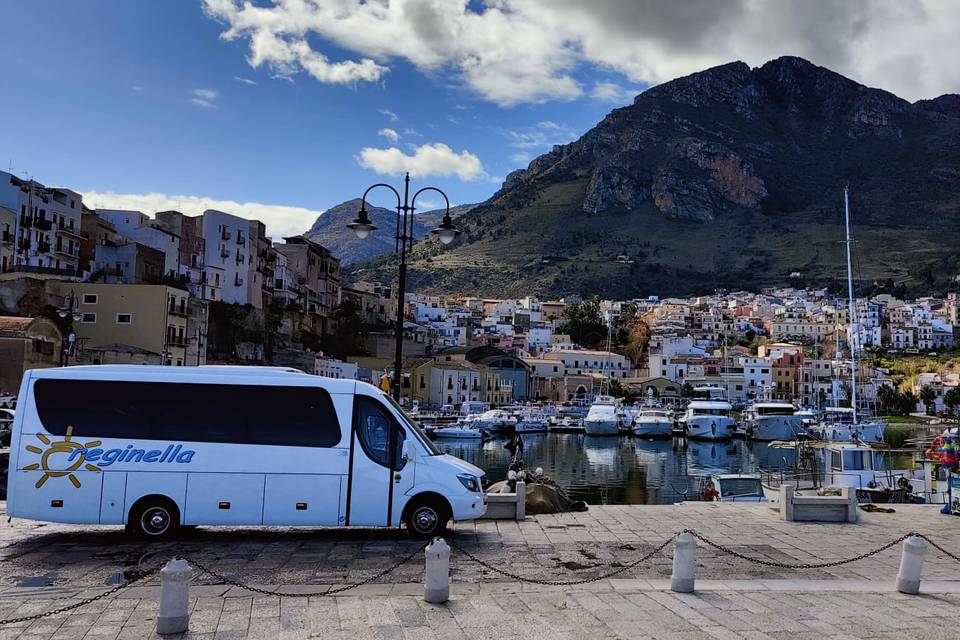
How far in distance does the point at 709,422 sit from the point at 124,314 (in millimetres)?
55146

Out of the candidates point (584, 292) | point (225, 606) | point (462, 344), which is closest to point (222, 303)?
point (462, 344)

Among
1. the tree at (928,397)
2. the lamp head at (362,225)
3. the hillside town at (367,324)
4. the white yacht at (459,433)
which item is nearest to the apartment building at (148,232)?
the hillside town at (367,324)

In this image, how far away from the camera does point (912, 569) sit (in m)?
9.68

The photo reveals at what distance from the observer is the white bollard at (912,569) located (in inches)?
381

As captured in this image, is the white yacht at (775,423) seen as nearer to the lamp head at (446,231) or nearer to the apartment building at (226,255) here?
the apartment building at (226,255)

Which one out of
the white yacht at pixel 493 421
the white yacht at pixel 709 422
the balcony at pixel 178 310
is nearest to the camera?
the balcony at pixel 178 310

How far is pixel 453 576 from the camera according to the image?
32.9ft

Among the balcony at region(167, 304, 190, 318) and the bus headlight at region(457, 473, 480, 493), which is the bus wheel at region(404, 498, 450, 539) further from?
the balcony at region(167, 304, 190, 318)

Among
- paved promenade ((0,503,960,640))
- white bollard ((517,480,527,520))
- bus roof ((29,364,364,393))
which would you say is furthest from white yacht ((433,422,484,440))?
bus roof ((29,364,364,393))

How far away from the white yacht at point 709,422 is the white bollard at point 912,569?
69043 mm

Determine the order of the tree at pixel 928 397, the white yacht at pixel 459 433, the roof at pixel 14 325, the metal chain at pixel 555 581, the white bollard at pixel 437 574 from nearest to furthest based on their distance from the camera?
the white bollard at pixel 437 574, the metal chain at pixel 555 581, the roof at pixel 14 325, the white yacht at pixel 459 433, the tree at pixel 928 397

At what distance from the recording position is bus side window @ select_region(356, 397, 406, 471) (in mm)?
12023

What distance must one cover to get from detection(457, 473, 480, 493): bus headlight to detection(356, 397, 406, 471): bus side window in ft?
3.30

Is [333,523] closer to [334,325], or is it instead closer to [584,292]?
[334,325]
